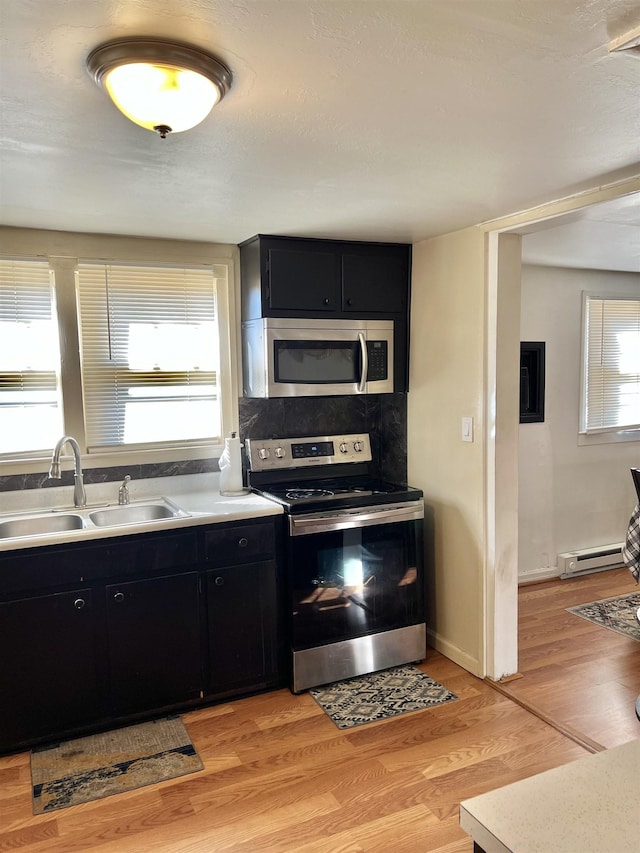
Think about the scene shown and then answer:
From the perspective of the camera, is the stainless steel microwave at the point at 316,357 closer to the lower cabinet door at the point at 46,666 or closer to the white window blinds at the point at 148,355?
the white window blinds at the point at 148,355

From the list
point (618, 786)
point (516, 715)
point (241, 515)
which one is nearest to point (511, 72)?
point (618, 786)

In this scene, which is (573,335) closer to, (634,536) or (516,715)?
(634,536)

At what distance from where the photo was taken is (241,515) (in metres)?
2.92

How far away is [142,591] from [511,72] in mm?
2312

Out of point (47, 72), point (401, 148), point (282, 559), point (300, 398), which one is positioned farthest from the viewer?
point (300, 398)

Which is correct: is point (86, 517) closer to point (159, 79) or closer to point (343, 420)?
point (343, 420)

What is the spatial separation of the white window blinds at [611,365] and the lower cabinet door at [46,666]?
363 cm

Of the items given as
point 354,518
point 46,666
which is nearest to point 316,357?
point 354,518

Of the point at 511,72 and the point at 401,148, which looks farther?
the point at 401,148

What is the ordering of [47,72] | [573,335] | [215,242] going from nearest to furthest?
[47,72] → [215,242] → [573,335]

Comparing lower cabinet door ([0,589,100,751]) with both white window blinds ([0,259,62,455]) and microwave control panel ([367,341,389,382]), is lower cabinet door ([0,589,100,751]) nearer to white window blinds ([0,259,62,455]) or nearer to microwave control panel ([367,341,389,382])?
white window blinds ([0,259,62,455])

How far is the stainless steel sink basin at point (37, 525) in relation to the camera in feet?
A: 9.48

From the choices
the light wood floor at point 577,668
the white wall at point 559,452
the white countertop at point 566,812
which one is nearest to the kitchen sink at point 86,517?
the light wood floor at point 577,668

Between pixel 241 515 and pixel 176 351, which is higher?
pixel 176 351
